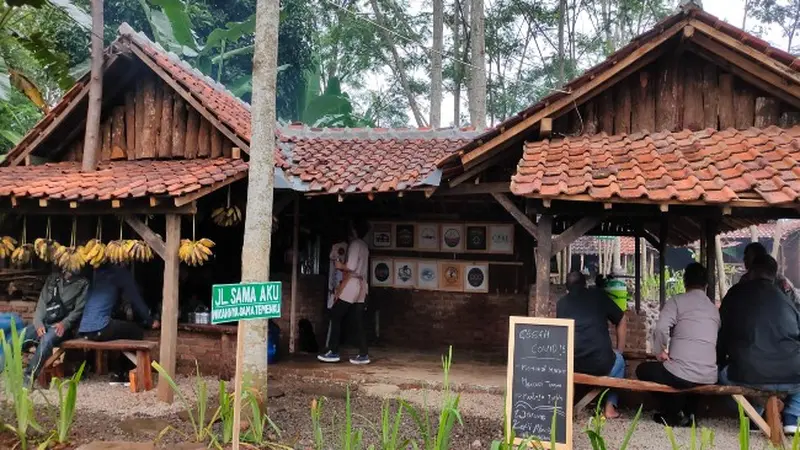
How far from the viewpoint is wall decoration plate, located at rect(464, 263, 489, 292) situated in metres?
8.84

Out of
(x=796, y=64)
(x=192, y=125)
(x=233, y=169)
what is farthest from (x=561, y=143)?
(x=192, y=125)

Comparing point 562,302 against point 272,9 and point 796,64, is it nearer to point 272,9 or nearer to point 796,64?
point 796,64

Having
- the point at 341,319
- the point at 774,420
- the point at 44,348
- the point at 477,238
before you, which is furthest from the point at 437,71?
the point at 774,420

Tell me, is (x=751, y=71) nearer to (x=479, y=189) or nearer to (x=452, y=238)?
(x=479, y=189)

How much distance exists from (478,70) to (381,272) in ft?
25.6

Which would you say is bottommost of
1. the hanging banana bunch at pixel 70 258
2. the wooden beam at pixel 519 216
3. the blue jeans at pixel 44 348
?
the blue jeans at pixel 44 348

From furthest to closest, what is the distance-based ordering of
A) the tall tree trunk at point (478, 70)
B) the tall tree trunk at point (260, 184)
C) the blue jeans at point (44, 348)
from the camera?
1. the tall tree trunk at point (478, 70)
2. the blue jeans at point (44, 348)
3. the tall tree trunk at point (260, 184)

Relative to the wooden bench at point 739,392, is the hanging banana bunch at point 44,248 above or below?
above

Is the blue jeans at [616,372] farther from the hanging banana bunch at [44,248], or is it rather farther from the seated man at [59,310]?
the hanging banana bunch at [44,248]

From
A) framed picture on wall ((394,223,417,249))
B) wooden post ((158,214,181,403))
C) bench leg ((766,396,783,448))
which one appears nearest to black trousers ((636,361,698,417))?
bench leg ((766,396,783,448))

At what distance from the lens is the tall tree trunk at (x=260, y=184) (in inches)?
207

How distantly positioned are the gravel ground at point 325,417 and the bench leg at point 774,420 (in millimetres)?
134

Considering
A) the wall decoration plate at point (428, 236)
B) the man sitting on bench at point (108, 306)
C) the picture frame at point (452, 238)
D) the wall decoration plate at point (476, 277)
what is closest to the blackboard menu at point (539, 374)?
the wall decoration plate at point (476, 277)

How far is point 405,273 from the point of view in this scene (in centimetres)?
918
